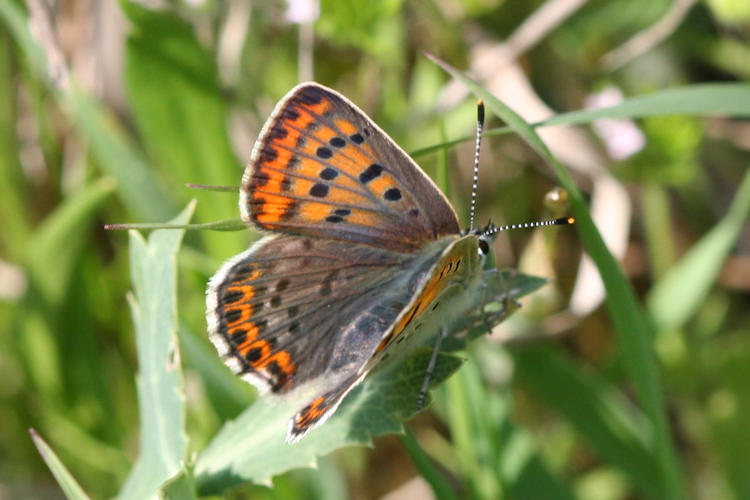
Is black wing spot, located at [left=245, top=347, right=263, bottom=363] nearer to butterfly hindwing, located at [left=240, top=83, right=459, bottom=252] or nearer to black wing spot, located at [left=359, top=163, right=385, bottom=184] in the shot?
butterfly hindwing, located at [left=240, top=83, right=459, bottom=252]

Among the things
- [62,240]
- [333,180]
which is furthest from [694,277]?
[62,240]

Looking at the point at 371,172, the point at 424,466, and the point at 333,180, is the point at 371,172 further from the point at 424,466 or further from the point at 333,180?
the point at 424,466

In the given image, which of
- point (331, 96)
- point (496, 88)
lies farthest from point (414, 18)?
point (331, 96)

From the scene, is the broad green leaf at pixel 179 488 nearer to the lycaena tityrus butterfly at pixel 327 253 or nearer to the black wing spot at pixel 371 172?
the lycaena tityrus butterfly at pixel 327 253

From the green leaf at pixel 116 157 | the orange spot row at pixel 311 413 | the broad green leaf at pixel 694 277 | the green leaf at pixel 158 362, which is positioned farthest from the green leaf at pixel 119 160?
the broad green leaf at pixel 694 277

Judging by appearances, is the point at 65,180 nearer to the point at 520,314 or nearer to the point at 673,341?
the point at 520,314
